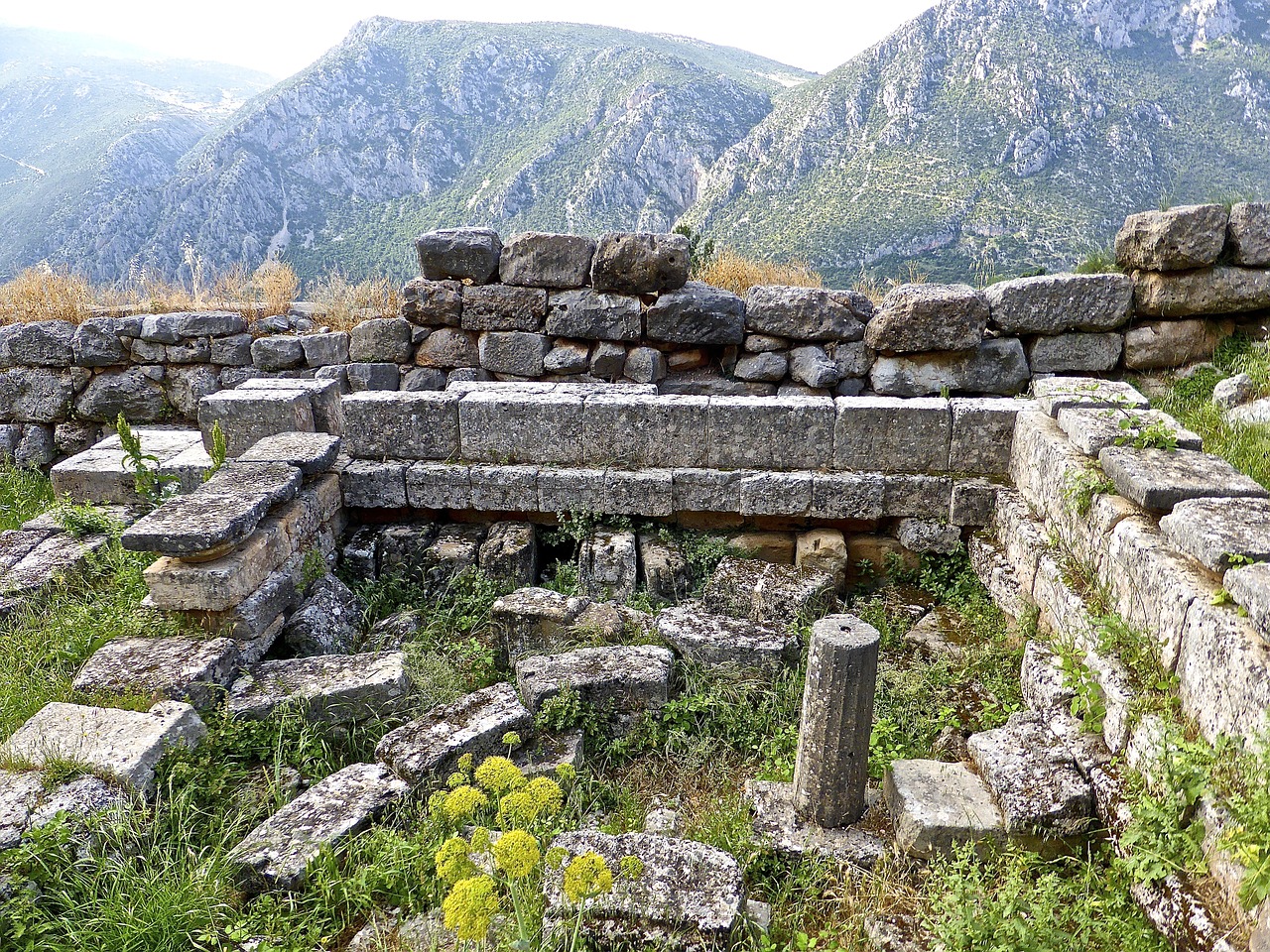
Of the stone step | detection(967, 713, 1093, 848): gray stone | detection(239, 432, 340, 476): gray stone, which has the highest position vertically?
detection(239, 432, 340, 476): gray stone

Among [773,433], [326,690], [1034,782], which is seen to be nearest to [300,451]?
[326,690]

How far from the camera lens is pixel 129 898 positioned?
2848mm

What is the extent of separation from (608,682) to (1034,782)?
2052mm

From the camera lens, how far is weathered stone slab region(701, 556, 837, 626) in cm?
486

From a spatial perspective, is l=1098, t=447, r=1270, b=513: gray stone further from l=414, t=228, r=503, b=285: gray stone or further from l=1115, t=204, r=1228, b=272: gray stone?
l=414, t=228, r=503, b=285: gray stone

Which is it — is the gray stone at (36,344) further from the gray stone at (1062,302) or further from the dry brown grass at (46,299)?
the gray stone at (1062,302)

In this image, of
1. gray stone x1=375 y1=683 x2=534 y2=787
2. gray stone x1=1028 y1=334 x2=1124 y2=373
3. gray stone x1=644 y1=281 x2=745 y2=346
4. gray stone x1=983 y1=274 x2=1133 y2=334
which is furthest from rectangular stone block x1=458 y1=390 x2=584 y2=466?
gray stone x1=1028 y1=334 x2=1124 y2=373

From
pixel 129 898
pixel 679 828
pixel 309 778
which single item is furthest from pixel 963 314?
pixel 129 898

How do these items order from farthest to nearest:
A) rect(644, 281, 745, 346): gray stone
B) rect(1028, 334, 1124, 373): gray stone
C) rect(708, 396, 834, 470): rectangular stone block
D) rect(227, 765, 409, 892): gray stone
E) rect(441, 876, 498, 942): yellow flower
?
rect(644, 281, 745, 346): gray stone
rect(1028, 334, 1124, 373): gray stone
rect(708, 396, 834, 470): rectangular stone block
rect(227, 765, 409, 892): gray stone
rect(441, 876, 498, 942): yellow flower

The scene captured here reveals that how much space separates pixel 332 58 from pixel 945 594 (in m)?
65.4

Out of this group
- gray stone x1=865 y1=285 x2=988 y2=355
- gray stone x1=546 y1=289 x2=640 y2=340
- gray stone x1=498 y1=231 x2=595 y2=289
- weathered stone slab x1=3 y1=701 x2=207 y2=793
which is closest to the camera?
weathered stone slab x1=3 y1=701 x2=207 y2=793

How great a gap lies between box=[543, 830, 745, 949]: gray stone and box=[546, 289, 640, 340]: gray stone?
245 inches

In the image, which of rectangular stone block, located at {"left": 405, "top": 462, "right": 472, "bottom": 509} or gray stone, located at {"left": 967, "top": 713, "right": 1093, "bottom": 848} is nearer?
gray stone, located at {"left": 967, "top": 713, "right": 1093, "bottom": 848}

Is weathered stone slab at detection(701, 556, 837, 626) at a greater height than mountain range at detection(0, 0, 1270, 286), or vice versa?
mountain range at detection(0, 0, 1270, 286)
